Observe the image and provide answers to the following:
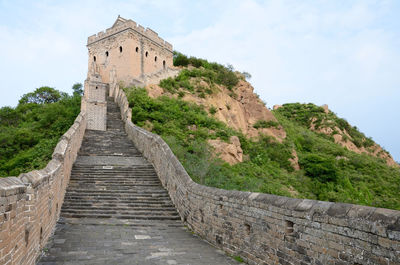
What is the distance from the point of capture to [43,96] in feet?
119

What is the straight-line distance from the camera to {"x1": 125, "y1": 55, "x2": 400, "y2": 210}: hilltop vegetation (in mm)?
16750

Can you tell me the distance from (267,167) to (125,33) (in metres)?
18.4

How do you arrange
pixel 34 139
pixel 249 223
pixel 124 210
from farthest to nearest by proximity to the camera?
pixel 34 139 < pixel 124 210 < pixel 249 223

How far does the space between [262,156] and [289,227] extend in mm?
16638

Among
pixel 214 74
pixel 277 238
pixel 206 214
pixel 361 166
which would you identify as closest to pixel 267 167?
pixel 361 166

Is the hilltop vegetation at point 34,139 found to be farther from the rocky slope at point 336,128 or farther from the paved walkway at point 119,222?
the rocky slope at point 336,128

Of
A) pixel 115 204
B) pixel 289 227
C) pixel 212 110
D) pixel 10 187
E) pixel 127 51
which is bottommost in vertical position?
pixel 115 204

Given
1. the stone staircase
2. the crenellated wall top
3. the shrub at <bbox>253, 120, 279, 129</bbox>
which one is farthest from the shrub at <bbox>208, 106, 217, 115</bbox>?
the crenellated wall top

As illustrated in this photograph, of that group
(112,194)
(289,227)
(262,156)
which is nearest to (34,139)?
(112,194)

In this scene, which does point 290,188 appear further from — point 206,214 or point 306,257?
point 306,257

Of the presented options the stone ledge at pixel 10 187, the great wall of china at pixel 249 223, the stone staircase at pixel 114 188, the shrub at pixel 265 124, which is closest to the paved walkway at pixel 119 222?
the stone staircase at pixel 114 188

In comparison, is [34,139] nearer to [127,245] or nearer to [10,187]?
[127,245]

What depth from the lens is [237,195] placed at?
21.3ft

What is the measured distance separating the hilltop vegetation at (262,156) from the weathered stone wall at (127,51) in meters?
5.01
